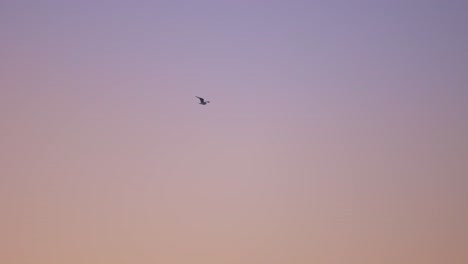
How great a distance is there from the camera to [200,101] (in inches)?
430
